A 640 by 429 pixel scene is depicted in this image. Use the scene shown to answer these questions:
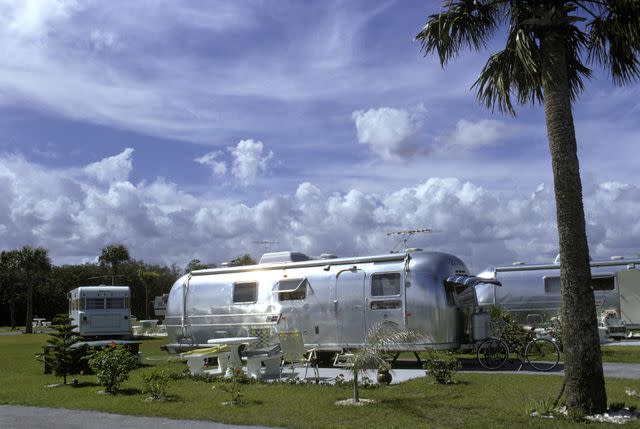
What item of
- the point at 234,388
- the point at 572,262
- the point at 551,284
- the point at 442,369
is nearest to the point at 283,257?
the point at 442,369

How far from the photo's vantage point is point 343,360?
16234mm

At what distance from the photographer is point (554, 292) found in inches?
889

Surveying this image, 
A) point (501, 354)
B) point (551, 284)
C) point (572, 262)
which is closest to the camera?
point (572, 262)

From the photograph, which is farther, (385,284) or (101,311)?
(101,311)

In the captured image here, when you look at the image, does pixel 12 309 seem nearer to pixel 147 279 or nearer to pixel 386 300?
pixel 147 279

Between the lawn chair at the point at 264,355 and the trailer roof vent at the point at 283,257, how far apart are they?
2.15 meters

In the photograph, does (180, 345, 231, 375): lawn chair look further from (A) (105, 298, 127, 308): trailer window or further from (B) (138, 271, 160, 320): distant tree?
(B) (138, 271, 160, 320): distant tree

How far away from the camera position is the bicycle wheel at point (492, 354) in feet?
51.5

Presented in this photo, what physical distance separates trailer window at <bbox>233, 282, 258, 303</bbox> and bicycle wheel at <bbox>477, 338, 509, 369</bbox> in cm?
638

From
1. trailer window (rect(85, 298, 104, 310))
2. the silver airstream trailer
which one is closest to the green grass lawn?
the silver airstream trailer

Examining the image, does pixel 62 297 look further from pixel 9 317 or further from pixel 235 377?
pixel 235 377

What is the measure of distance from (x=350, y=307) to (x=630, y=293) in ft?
34.1

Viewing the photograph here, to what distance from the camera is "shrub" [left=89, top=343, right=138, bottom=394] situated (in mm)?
13352

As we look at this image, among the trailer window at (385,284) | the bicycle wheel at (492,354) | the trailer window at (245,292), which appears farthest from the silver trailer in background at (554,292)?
the trailer window at (245,292)
